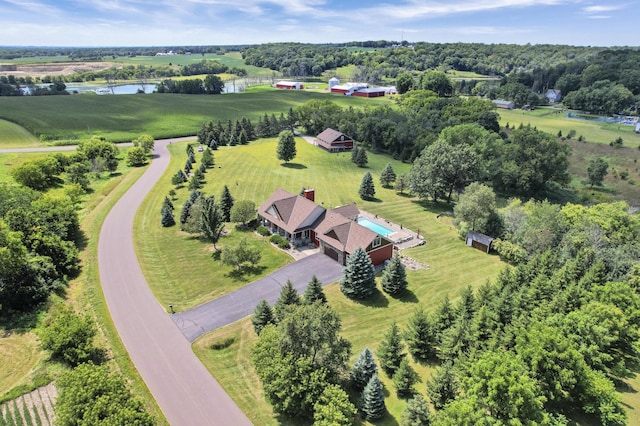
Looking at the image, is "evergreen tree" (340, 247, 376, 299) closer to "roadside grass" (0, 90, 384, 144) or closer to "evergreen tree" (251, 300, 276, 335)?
"evergreen tree" (251, 300, 276, 335)

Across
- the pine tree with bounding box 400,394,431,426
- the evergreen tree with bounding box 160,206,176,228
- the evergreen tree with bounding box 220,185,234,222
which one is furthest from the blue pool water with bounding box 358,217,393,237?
the pine tree with bounding box 400,394,431,426

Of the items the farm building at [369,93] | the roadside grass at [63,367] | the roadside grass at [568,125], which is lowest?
the roadside grass at [63,367]

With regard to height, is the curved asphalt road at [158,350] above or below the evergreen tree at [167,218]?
below

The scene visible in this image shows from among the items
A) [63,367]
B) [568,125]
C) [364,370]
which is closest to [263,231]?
[63,367]

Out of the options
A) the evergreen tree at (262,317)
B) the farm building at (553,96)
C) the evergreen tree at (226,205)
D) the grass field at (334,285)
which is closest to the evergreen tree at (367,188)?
the grass field at (334,285)

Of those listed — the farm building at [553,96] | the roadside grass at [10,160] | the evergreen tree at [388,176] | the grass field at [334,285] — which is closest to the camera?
the grass field at [334,285]

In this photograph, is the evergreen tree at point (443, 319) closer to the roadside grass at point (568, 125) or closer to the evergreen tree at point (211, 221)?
the evergreen tree at point (211, 221)

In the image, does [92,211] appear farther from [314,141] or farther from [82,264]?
[314,141]
